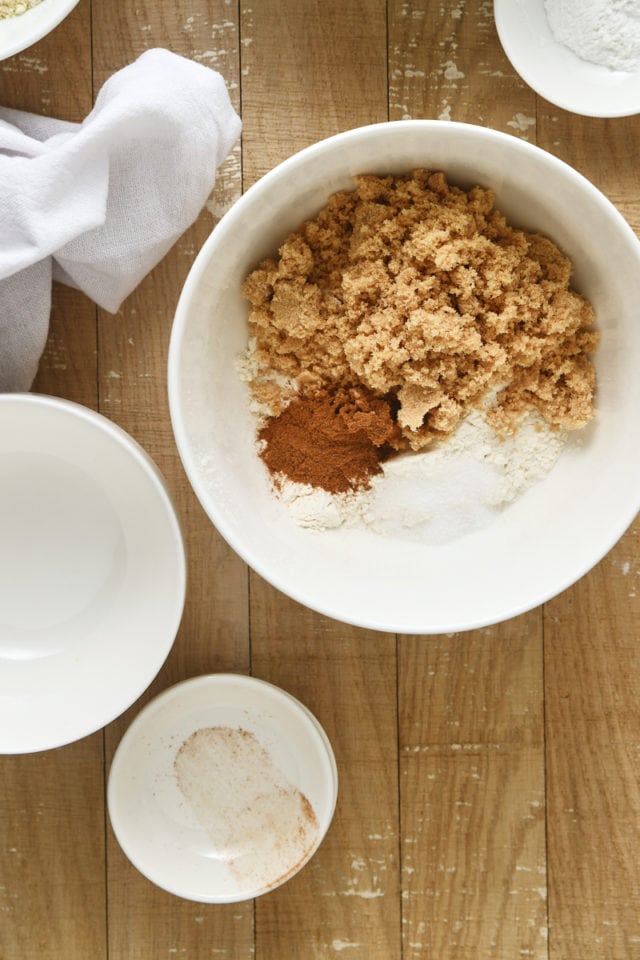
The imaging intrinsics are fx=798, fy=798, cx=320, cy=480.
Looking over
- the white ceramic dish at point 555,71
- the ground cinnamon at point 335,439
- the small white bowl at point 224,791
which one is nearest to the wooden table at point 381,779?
the small white bowl at point 224,791

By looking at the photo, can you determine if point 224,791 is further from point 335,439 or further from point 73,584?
point 335,439

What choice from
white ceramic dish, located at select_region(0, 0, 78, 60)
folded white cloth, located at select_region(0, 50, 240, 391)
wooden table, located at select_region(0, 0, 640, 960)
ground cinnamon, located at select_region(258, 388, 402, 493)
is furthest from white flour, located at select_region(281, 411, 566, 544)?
white ceramic dish, located at select_region(0, 0, 78, 60)

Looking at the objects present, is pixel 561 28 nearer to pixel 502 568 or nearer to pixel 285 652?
pixel 502 568

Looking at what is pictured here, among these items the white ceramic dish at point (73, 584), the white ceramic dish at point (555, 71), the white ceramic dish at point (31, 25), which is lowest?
the white ceramic dish at point (73, 584)

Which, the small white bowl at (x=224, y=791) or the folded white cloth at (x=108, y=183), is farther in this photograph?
the small white bowl at (x=224, y=791)

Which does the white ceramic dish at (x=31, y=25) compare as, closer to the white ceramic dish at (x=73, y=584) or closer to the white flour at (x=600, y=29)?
the white ceramic dish at (x=73, y=584)

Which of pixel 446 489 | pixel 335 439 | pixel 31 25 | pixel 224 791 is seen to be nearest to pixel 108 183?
pixel 31 25

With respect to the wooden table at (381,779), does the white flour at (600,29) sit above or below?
above
